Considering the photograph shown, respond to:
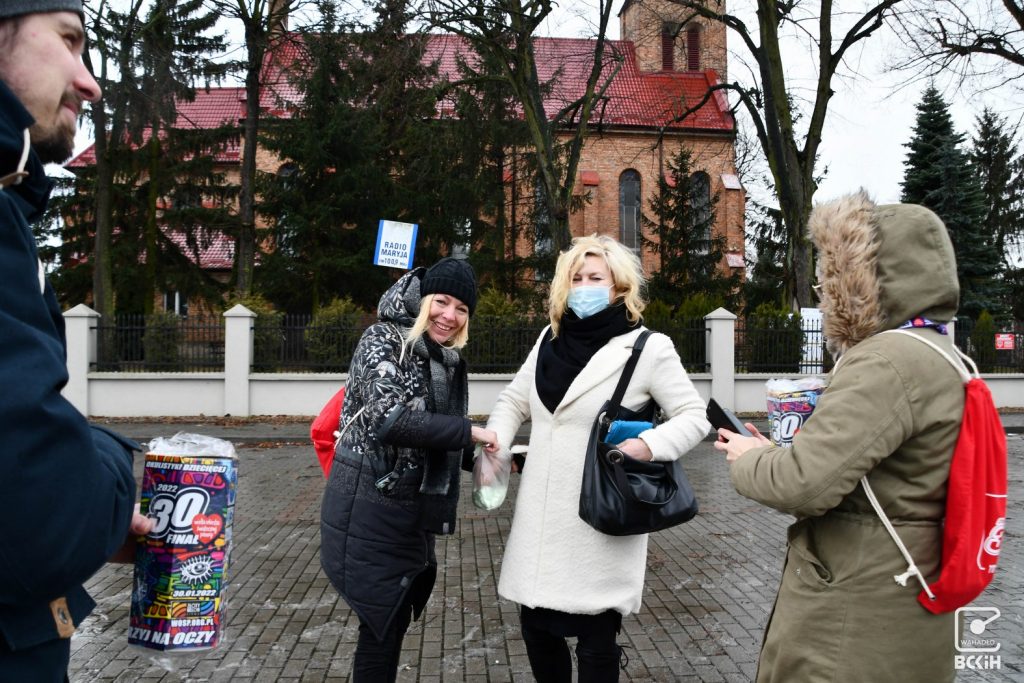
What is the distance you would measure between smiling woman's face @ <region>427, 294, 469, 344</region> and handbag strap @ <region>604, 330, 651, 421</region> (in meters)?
0.71

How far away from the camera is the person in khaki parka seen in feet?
6.59

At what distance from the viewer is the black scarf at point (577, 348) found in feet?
10.3

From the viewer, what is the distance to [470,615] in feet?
16.6

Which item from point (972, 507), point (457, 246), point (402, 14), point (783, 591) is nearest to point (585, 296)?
point (783, 591)

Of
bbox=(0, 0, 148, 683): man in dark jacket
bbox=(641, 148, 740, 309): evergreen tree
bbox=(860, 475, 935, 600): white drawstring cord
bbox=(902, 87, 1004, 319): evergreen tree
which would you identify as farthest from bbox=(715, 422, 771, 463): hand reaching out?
bbox=(902, 87, 1004, 319): evergreen tree

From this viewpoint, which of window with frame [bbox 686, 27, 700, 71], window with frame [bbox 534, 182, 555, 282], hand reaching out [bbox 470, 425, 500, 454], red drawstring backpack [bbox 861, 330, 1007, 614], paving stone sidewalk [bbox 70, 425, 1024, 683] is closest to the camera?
red drawstring backpack [bbox 861, 330, 1007, 614]

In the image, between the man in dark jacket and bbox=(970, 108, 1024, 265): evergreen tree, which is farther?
bbox=(970, 108, 1024, 265): evergreen tree

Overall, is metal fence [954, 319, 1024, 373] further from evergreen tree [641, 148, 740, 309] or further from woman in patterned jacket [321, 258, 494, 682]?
woman in patterned jacket [321, 258, 494, 682]

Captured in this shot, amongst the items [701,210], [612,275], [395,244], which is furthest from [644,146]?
[612,275]

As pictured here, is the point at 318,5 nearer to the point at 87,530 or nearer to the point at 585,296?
the point at 585,296

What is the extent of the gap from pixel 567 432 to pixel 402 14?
1583 centimetres

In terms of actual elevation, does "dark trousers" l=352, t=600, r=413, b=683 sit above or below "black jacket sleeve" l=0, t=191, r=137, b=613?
below

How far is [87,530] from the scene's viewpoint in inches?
47.3

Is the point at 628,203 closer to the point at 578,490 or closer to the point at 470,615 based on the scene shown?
the point at 470,615
